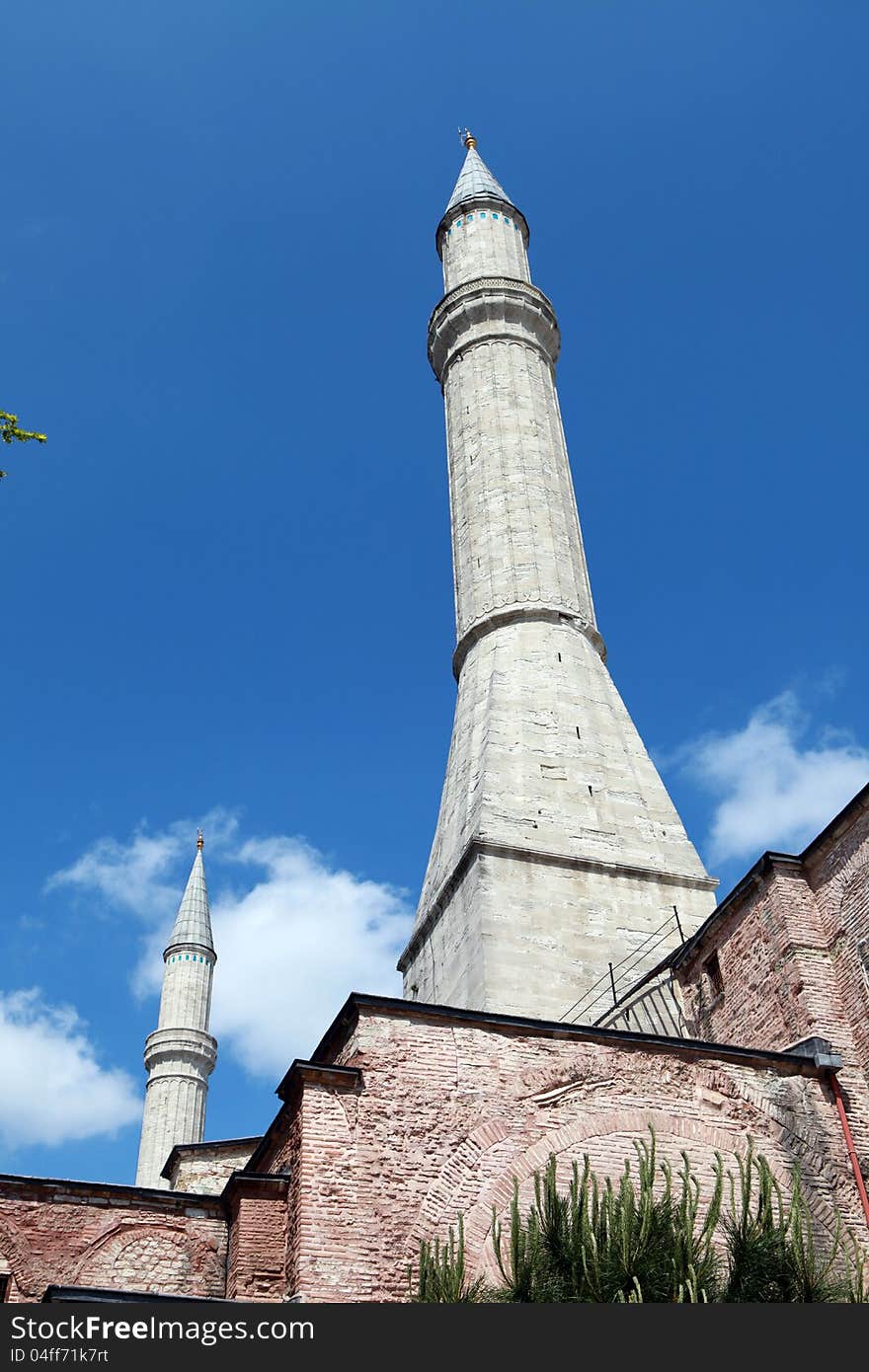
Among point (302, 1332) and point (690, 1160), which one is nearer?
point (302, 1332)

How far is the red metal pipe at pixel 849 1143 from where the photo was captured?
9.46m

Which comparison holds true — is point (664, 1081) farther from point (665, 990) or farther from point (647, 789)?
point (647, 789)

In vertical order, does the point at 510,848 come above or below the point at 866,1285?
above

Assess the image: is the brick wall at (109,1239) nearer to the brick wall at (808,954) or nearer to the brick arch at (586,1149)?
the brick arch at (586,1149)

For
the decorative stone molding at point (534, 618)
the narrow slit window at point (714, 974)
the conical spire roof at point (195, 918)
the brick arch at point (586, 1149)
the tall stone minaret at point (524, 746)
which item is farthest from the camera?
the conical spire roof at point (195, 918)

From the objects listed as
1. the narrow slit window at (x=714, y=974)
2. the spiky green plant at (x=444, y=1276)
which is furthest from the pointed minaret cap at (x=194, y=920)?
the spiky green plant at (x=444, y=1276)

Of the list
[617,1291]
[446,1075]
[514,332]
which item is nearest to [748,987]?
[446,1075]

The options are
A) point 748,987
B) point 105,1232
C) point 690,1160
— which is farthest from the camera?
point 748,987

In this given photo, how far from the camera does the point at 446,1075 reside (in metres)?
9.32

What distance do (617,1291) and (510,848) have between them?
878 centimetres

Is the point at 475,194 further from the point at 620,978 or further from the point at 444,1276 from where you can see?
the point at 444,1276

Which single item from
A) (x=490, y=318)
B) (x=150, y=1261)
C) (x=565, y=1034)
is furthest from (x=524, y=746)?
(x=490, y=318)

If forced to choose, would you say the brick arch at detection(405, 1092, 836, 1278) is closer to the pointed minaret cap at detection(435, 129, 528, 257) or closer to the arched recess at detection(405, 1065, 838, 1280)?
the arched recess at detection(405, 1065, 838, 1280)

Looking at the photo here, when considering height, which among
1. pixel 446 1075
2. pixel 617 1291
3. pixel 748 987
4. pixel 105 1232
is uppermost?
pixel 748 987
